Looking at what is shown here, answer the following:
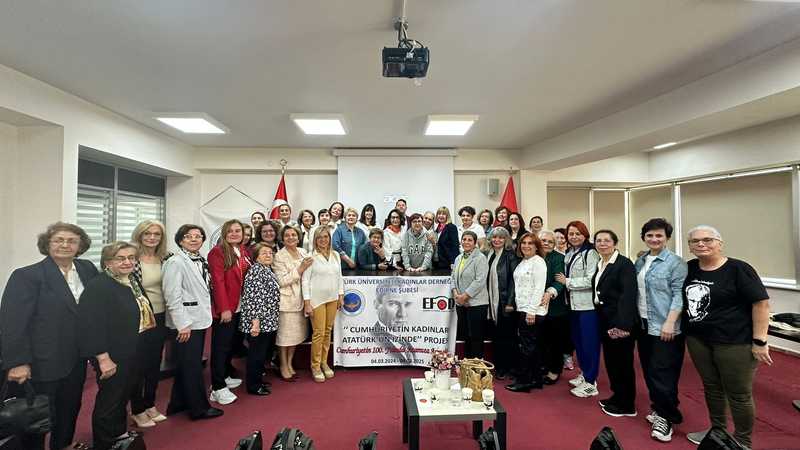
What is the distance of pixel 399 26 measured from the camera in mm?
2449

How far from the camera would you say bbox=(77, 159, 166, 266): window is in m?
4.60

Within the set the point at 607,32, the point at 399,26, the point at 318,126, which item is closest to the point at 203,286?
the point at 399,26

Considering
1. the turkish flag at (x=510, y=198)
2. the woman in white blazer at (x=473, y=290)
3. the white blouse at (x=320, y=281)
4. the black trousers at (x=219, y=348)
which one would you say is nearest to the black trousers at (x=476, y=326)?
the woman in white blazer at (x=473, y=290)

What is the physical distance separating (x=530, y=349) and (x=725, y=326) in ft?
4.78

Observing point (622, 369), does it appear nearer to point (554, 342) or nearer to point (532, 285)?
point (554, 342)

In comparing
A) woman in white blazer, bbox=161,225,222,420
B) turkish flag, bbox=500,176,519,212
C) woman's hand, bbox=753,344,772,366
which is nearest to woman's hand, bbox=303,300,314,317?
woman in white blazer, bbox=161,225,222,420

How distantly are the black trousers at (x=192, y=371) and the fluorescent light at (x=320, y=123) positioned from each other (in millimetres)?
2820

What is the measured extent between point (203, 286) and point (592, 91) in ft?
14.1

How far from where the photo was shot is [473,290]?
3420mm

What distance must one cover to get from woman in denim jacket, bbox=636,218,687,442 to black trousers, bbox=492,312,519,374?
3.64ft

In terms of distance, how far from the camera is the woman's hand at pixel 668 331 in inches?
96.8

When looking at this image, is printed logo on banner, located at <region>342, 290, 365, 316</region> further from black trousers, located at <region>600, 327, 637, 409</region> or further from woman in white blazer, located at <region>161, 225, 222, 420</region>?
black trousers, located at <region>600, 327, 637, 409</region>

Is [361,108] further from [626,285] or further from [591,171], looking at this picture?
[591,171]

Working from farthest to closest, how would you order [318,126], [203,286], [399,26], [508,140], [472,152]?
[472,152] → [508,140] → [318,126] → [203,286] → [399,26]
